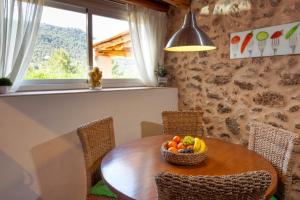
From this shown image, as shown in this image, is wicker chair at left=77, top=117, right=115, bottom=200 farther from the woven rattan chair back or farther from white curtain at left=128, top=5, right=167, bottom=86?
white curtain at left=128, top=5, right=167, bottom=86

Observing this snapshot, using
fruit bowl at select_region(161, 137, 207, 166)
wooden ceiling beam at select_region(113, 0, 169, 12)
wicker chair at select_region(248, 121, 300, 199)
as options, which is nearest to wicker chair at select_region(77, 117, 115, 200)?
fruit bowl at select_region(161, 137, 207, 166)

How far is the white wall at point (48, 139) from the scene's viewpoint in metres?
1.87

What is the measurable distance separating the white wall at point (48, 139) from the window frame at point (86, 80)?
1.20ft

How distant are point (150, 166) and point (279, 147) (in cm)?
94

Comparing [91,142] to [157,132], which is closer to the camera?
[91,142]

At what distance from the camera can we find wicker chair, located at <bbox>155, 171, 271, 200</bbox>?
77 centimetres

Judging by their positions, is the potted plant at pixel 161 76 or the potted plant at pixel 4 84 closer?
the potted plant at pixel 4 84

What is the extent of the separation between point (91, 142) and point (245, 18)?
209cm

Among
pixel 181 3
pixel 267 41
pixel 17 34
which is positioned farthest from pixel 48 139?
pixel 267 41

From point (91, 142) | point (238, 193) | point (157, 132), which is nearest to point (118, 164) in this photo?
point (91, 142)

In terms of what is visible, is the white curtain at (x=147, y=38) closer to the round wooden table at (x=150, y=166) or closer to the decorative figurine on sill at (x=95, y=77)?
the decorative figurine on sill at (x=95, y=77)

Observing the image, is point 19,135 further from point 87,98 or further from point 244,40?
point 244,40

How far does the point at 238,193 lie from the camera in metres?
0.78

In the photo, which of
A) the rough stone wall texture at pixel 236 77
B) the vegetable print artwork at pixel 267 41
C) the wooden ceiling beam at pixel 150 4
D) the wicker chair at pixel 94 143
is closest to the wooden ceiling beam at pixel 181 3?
the rough stone wall texture at pixel 236 77
